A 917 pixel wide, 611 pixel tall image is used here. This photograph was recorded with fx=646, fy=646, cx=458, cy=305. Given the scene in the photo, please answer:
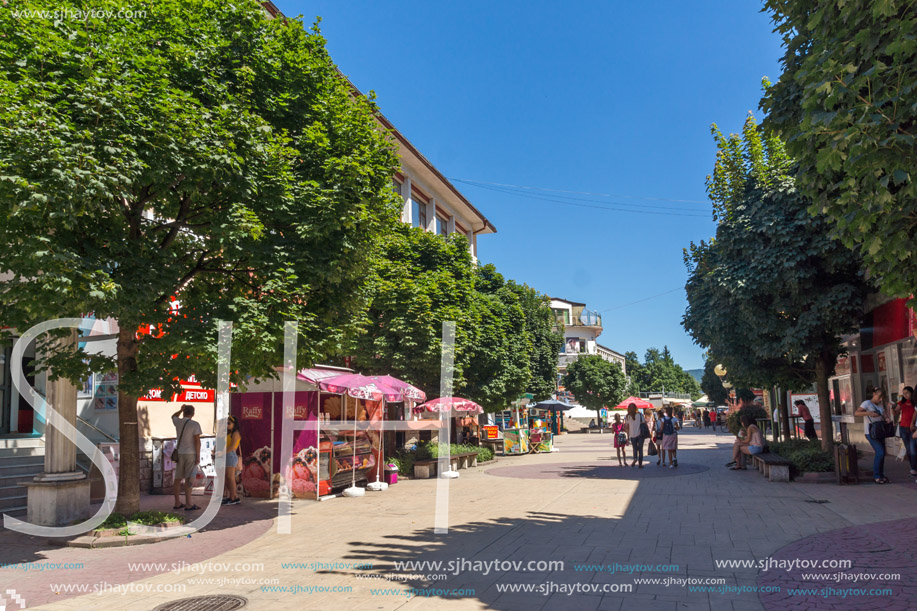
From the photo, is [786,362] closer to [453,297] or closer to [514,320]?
[453,297]

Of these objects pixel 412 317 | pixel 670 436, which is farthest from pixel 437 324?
pixel 670 436

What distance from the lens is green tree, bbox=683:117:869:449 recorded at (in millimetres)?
13312

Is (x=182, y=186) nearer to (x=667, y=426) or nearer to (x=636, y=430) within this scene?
(x=636, y=430)

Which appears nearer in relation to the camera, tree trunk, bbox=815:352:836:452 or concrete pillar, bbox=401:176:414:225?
tree trunk, bbox=815:352:836:452

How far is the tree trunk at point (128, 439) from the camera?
31.7 ft

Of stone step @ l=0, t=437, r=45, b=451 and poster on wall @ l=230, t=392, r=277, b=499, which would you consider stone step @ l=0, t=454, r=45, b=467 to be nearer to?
stone step @ l=0, t=437, r=45, b=451

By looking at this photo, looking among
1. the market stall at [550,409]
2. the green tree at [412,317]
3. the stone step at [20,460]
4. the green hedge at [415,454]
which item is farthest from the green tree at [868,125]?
the market stall at [550,409]

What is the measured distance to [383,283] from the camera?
19234 mm

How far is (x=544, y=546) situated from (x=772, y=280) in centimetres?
859

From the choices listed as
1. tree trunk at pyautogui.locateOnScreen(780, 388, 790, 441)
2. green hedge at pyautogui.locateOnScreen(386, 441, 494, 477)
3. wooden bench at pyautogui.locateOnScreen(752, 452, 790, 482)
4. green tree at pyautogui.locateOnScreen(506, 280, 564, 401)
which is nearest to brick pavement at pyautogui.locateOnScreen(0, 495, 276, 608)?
green hedge at pyautogui.locateOnScreen(386, 441, 494, 477)

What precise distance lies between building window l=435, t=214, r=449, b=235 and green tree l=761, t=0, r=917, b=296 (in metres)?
30.2

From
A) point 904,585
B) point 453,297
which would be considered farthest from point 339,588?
point 453,297

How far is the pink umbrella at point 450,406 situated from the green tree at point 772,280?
7250 mm

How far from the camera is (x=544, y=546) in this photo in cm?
794
